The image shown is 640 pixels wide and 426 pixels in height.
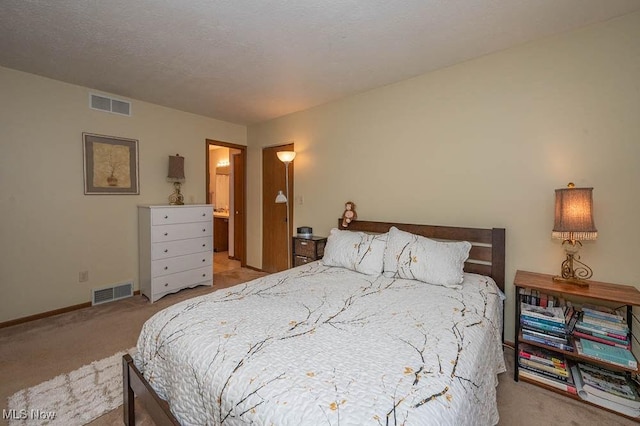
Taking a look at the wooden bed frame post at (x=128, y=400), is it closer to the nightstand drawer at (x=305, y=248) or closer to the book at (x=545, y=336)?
the nightstand drawer at (x=305, y=248)

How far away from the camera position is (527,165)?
2219 mm

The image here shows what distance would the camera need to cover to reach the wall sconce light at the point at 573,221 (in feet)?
5.93

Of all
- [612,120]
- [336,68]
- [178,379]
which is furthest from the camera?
[336,68]

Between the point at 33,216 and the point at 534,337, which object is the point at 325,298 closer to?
the point at 534,337

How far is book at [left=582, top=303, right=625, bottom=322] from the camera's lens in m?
1.76

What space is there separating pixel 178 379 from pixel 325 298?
897 mm

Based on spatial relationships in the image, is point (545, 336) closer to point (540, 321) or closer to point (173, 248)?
point (540, 321)

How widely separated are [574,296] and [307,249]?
243 centimetres

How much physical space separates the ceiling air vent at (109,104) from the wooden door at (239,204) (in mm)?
1746

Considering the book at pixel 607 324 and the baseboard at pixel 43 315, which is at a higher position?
the book at pixel 607 324

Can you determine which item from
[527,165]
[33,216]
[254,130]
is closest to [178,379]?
[527,165]

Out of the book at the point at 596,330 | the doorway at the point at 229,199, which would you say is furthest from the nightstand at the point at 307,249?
the book at the point at 596,330

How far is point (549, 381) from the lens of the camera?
1845 millimetres

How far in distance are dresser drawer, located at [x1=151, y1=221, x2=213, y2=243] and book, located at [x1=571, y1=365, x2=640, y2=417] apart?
3.97 meters
